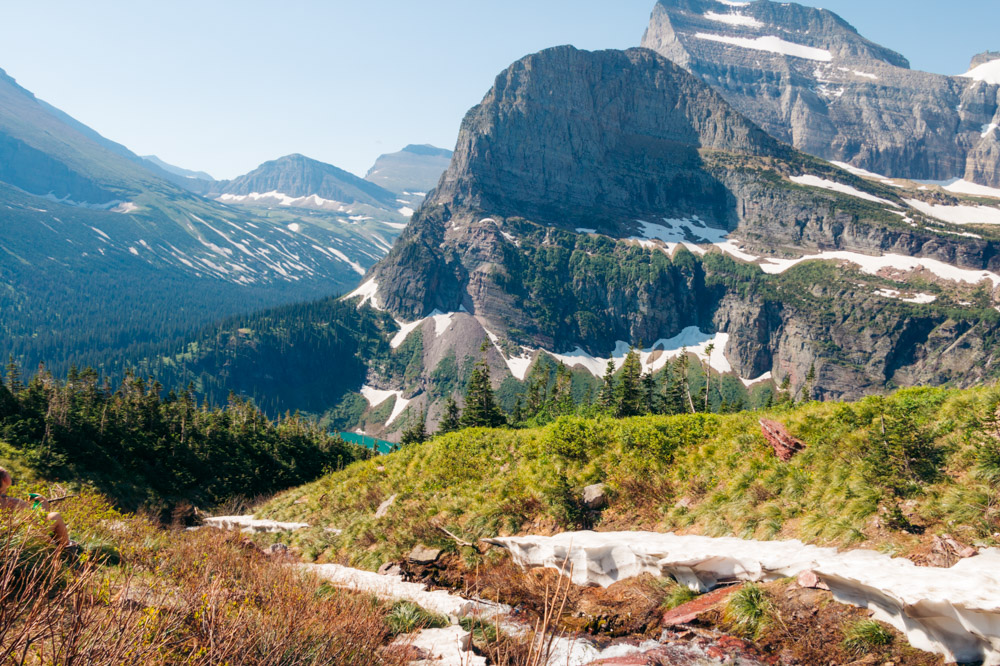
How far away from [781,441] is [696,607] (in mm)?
7710

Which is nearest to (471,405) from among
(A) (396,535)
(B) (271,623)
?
(A) (396,535)

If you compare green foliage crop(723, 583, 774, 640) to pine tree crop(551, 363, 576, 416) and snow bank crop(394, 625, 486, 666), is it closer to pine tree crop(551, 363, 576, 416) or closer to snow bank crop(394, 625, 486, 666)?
snow bank crop(394, 625, 486, 666)

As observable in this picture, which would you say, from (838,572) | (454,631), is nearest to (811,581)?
(838,572)

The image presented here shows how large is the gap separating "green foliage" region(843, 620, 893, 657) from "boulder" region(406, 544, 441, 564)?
11732 millimetres

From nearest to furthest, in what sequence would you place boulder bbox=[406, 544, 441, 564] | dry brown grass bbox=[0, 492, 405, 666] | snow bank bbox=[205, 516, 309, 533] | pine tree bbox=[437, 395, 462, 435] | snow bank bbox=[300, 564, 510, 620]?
dry brown grass bbox=[0, 492, 405, 666]
snow bank bbox=[300, 564, 510, 620]
boulder bbox=[406, 544, 441, 564]
snow bank bbox=[205, 516, 309, 533]
pine tree bbox=[437, 395, 462, 435]

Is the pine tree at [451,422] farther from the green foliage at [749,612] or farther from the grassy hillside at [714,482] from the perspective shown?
the green foliage at [749,612]

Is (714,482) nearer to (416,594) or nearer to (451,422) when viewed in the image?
(416,594)

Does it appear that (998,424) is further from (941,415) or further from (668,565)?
(668,565)

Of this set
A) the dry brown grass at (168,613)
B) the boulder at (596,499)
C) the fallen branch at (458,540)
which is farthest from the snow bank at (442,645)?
the boulder at (596,499)

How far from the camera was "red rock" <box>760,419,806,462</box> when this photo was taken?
16.8 metres

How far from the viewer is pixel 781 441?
17188 mm

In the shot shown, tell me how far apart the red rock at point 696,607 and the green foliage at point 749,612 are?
0.38 m

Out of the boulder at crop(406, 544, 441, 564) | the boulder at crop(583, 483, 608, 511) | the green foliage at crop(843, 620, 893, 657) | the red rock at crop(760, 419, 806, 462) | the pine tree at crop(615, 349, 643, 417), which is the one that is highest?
the red rock at crop(760, 419, 806, 462)

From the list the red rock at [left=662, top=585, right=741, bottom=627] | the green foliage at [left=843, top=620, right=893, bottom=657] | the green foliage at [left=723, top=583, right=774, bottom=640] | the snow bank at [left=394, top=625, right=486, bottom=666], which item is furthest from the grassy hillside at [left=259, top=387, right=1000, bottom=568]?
the snow bank at [left=394, top=625, right=486, bottom=666]
